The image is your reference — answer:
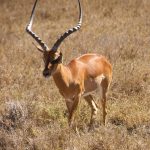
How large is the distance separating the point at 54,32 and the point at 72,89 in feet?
30.4

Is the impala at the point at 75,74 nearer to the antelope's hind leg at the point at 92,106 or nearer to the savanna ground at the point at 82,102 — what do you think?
the antelope's hind leg at the point at 92,106

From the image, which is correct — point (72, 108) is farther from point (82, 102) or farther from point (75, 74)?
point (82, 102)

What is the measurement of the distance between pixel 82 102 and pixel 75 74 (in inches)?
60.8

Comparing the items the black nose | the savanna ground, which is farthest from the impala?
the savanna ground

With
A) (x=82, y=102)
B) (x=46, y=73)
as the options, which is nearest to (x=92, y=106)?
(x=82, y=102)

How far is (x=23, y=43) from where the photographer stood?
1495 centimetres

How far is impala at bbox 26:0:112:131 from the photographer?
22.9 ft

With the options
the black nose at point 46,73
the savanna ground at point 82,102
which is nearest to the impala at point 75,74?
the black nose at point 46,73

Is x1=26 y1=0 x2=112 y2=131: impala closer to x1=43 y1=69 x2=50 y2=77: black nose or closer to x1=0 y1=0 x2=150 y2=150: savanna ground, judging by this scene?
x1=43 y1=69 x2=50 y2=77: black nose

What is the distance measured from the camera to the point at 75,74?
750 centimetres

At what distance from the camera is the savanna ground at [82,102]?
6910 mm

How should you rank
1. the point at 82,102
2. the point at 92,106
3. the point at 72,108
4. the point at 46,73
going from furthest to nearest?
the point at 82,102 → the point at 92,106 → the point at 72,108 → the point at 46,73

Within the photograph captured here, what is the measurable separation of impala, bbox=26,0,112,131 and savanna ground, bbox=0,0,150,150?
41 centimetres

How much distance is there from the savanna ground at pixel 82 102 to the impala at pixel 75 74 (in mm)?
407
